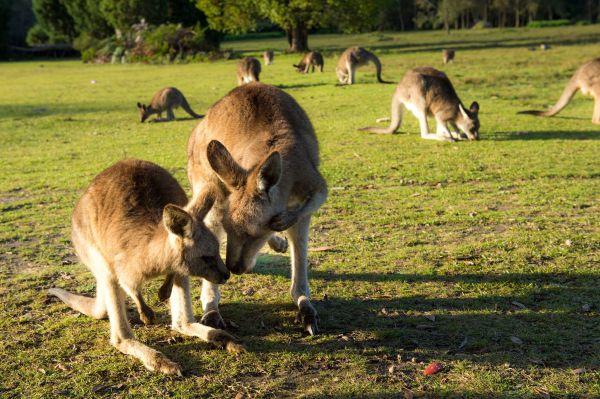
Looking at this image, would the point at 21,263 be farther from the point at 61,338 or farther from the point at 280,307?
the point at 280,307

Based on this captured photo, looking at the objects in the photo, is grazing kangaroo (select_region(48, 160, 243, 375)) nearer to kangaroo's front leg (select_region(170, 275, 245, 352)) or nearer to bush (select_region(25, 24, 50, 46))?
kangaroo's front leg (select_region(170, 275, 245, 352))

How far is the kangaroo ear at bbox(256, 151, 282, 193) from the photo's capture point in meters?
3.24

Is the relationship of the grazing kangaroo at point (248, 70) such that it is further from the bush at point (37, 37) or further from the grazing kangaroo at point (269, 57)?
the bush at point (37, 37)

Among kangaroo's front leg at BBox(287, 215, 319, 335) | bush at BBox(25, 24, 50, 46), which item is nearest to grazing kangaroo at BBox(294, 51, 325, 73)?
kangaroo's front leg at BBox(287, 215, 319, 335)

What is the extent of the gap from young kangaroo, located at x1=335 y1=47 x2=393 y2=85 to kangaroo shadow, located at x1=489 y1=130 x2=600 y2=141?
792 cm

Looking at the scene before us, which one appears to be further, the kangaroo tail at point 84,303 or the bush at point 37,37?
the bush at point 37,37

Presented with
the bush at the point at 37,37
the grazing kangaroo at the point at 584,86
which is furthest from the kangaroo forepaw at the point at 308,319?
the bush at the point at 37,37

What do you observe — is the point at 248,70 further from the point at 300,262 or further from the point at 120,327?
the point at 120,327

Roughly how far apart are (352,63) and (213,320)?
14.5 metres

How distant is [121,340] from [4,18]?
4124 cm

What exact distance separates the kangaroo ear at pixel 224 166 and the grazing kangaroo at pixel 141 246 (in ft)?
0.91

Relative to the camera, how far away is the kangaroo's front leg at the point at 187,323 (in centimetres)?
342

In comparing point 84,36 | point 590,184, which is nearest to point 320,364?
point 590,184

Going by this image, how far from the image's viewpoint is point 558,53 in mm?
24125
